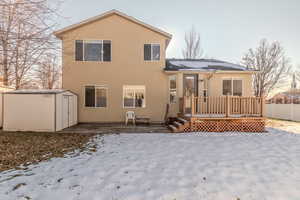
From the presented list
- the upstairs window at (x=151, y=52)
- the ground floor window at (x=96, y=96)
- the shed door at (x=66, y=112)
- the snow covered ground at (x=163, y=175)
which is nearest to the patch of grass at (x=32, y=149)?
the snow covered ground at (x=163, y=175)

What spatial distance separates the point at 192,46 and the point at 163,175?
2489cm

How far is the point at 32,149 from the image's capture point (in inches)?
231

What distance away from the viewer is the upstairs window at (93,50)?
11.4m

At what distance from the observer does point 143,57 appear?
11.6 meters

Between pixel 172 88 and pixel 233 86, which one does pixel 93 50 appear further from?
pixel 233 86

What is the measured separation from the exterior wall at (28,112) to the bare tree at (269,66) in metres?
26.7

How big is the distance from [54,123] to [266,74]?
91.6 feet

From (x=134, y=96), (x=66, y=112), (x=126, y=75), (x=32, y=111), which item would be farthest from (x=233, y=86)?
(x=32, y=111)

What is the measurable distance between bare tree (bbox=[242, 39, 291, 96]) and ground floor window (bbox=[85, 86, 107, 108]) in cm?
2327

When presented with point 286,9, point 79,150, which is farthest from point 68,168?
point 286,9

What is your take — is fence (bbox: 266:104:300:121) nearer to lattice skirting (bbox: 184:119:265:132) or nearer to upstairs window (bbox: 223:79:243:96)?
upstairs window (bbox: 223:79:243:96)

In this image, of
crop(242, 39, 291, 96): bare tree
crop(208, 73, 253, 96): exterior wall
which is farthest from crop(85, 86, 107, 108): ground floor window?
crop(242, 39, 291, 96): bare tree

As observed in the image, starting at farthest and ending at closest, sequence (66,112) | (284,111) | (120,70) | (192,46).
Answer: (192,46), (284,111), (120,70), (66,112)

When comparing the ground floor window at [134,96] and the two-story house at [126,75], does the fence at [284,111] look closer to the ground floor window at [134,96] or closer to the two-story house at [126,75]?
the two-story house at [126,75]
